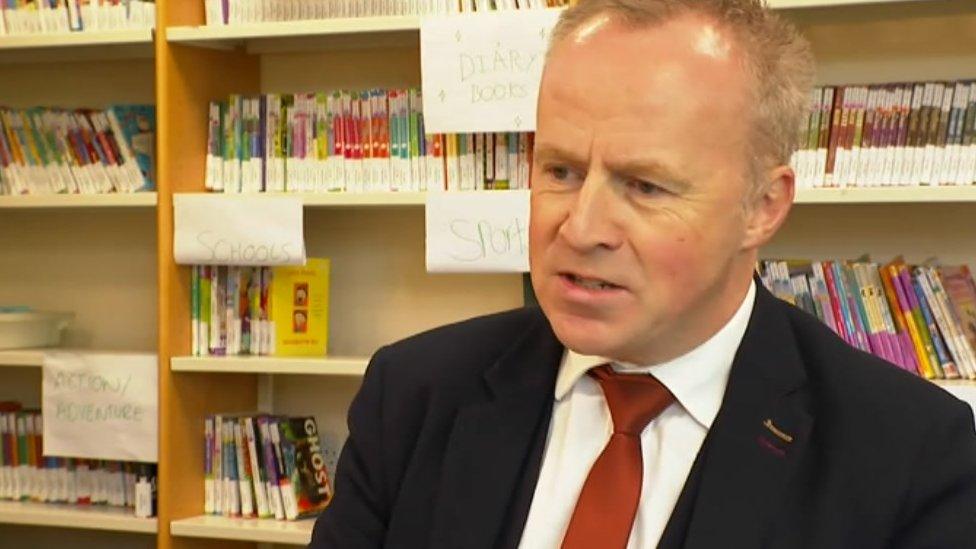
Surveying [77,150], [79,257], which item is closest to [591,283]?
[77,150]

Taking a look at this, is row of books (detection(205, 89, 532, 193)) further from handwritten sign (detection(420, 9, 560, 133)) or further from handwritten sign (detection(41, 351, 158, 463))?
handwritten sign (detection(41, 351, 158, 463))

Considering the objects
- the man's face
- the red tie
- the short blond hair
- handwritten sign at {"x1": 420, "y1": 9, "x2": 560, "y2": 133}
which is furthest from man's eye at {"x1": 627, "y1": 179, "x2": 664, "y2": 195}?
handwritten sign at {"x1": 420, "y1": 9, "x2": 560, "y2": 133}

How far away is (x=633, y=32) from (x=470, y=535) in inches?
21.0

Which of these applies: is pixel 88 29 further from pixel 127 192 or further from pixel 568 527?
pixel 568 527

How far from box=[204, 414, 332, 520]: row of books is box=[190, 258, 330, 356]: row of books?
0.18 metres

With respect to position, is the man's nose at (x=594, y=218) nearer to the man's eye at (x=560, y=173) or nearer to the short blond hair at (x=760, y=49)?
the man's eye at (x=560, y=173)

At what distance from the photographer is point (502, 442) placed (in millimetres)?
1556

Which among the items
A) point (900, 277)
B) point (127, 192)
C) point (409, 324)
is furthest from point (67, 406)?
point (900, 277)

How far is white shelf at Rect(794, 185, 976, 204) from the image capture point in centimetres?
291

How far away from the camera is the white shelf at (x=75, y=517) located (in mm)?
3578

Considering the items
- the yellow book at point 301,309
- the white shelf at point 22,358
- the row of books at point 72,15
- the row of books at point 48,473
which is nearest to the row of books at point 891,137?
the yellow book at point 301,309

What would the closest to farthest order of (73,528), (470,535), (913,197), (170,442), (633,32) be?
1. (633,32)
2. (470,535)
3. (913,197)
4. (170,442)
5. (73,528)

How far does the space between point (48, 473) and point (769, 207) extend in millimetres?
2762

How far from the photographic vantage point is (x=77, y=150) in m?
3.71
